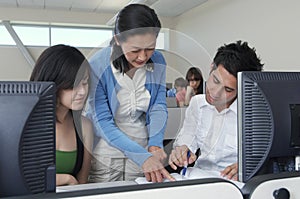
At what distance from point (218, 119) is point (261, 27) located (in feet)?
11.1

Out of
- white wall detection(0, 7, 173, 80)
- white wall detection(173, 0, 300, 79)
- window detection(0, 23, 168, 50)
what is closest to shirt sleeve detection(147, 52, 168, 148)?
white wall detection(173, 0, 300, 79)

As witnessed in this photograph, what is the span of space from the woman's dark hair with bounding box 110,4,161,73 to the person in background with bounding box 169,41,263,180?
0.32 meters

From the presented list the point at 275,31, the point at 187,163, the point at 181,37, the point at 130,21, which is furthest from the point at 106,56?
the point at 275,31

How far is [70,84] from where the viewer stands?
121 cm

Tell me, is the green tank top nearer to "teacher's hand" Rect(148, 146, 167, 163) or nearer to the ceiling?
"teacher's hand" Rect(148, 146, 167, 163)

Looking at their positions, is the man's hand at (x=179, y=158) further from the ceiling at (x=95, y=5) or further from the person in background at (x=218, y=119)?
the ceiling at (x=95, y=5)

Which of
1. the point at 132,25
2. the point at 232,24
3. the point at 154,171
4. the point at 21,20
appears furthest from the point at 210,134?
the point at 21,20

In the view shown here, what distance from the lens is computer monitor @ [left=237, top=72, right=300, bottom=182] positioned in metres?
0.88

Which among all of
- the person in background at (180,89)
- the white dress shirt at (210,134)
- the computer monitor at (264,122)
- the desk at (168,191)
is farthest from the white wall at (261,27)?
the desk at (168,191)

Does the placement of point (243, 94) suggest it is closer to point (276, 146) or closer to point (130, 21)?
point (276, 146)

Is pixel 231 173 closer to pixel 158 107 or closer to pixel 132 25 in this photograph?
pixel 158 107

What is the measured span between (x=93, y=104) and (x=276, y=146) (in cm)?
63

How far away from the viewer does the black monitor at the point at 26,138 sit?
69 centimetres

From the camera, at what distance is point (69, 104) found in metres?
1.24
